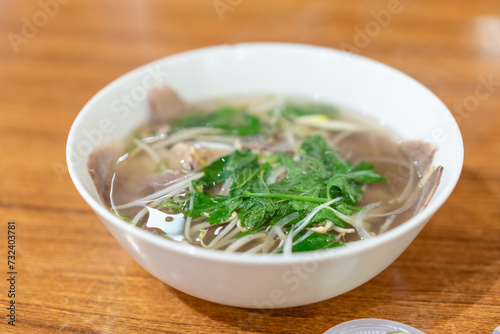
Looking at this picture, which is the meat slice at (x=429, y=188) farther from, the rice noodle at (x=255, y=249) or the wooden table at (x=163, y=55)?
the rice noodle at (x=255, y=249)

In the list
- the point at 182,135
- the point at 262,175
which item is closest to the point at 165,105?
the point at 182,135

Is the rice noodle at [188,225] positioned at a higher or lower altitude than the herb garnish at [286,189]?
lower

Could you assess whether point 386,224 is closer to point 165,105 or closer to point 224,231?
point 224,231

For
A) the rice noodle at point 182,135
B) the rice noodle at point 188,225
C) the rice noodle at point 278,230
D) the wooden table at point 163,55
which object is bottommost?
the wooden table at point 163,55

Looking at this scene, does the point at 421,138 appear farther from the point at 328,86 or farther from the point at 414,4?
the point at 414,4

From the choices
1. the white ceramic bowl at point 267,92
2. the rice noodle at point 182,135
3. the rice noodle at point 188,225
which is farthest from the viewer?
the rice noodle at point 182,135

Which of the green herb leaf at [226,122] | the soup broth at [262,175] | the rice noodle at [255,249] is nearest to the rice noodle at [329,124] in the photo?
the soup broth at [262,175]

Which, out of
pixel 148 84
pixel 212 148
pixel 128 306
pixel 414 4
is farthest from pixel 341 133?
pixel 414 4

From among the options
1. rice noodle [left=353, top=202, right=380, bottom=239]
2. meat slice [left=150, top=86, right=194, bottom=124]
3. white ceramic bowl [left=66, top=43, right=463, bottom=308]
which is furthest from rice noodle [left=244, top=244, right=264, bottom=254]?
meat slice [left=150, top=86, right=194, bottom=124]
